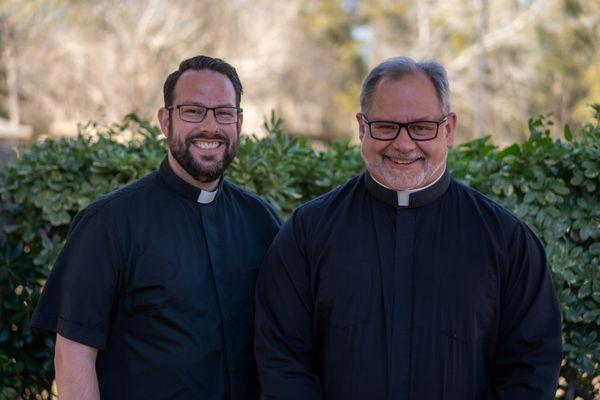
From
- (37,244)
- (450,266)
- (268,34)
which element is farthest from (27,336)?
(268,34)

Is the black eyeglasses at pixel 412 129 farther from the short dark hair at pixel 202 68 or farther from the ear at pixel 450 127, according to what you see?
the short dark hair at pixel 202 68

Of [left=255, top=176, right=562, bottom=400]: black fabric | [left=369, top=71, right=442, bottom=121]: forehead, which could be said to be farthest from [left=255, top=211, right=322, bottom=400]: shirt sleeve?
[left=369, top=71, right=442, bottom=121]: forehead

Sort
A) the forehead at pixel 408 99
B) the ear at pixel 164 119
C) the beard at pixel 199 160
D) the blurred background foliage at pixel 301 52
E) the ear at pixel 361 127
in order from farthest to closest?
the blurred background foliage at pixel 301 52
the ear at pixel 164 119
the beard at pixel 199 160
the ear at pixel 361 127
the forehead at pixel 408 99

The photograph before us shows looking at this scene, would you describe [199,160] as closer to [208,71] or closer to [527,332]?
[208,71]

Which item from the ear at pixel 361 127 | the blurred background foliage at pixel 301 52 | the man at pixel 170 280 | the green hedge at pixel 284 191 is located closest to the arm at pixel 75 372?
the man at pixel 170 280

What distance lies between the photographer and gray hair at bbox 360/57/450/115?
268 centimetres

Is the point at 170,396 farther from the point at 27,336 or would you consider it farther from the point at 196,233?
the point at 27,336

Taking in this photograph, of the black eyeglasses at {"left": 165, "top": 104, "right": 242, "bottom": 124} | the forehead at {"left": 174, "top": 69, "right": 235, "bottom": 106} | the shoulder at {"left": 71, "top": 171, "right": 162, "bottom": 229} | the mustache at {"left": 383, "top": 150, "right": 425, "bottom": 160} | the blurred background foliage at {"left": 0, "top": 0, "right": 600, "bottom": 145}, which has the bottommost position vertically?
the shoulder at {"left": 71, "top": 171, "right": 162, "bottom": 229}

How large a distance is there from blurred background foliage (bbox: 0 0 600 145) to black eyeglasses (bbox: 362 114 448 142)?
46.1 ft

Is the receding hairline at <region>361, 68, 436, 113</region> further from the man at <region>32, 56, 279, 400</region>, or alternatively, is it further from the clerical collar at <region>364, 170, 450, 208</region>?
the man at <region>32, 56, 279, 400</region>

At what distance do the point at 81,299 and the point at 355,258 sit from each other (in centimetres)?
99

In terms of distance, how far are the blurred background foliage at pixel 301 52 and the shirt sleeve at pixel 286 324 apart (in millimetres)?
13913

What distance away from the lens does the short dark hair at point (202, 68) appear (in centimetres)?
298

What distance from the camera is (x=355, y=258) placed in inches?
105
